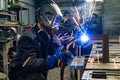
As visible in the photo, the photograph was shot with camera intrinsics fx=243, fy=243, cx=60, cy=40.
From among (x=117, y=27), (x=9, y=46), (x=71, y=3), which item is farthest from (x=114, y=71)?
(x=71, y=3)

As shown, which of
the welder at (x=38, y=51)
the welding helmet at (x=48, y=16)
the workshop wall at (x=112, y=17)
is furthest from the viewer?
the workshop wall at (x=112, y=17)

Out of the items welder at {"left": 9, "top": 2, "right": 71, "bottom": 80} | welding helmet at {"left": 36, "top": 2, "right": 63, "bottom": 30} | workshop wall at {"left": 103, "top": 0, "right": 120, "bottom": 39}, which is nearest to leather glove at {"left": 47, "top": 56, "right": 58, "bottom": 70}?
welder at {"left": 9, "top": 2, "right": 71, "bottom": 80}

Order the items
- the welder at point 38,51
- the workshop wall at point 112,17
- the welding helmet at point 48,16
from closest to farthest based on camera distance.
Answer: the welder at point 38,51 → the welding helmet at point 48,16 → the workshop wall at point 112,17

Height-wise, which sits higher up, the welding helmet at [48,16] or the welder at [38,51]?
the welding helmet at [48,16]

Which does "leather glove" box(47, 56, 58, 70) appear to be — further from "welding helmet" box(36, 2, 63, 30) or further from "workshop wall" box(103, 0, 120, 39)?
"workshop wall" box(103, 0, 120, 39)

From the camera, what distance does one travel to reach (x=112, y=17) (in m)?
10.5

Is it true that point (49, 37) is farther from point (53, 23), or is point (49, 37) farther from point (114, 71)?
point (114, 71)

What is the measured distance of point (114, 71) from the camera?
243 centimetres

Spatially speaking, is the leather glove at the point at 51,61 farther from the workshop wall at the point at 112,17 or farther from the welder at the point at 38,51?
the workshop wall at the point at 112,17

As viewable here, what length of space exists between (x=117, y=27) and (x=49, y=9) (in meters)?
8.22

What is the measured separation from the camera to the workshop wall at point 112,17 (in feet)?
34.3

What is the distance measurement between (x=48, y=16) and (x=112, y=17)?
26.9 ft

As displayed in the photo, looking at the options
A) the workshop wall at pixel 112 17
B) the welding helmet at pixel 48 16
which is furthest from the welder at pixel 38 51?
the workshop wall at pixel 112 17

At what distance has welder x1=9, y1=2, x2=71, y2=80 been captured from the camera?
97.8 inches
